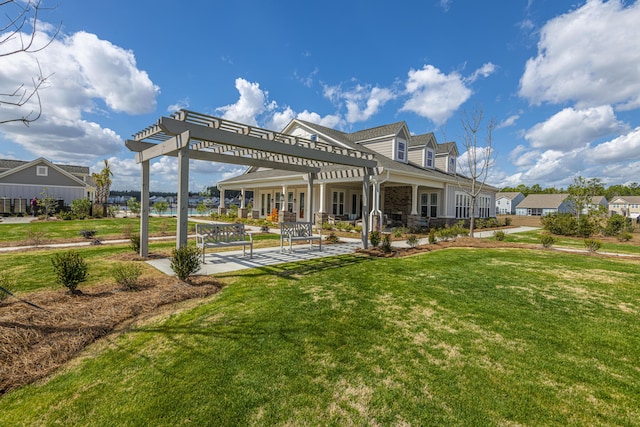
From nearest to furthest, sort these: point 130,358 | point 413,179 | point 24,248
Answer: point 130,358, point 24,248, point 413,179

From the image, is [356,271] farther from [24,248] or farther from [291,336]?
[24,248]

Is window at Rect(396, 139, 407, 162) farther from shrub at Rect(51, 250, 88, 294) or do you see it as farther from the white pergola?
shrub at Rect(51, 250, 88, 294)

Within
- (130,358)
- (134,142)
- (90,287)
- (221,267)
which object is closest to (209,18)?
(134,142)

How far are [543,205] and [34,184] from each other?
248 ft

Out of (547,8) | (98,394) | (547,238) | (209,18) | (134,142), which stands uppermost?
(547,8)

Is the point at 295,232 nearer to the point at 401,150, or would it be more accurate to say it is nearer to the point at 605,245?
the point at 401,150

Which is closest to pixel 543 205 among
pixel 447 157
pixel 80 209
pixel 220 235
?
pixel 447 157

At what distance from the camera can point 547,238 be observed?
37.2ft

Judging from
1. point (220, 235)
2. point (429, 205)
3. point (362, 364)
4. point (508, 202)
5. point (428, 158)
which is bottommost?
point (362, 364)

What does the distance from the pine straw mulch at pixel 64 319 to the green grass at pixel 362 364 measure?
31cm

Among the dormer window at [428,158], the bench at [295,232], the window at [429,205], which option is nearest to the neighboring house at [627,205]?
the dormer window at [428,158]

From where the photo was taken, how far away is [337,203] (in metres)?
21.3

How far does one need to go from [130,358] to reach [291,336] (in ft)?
6.10

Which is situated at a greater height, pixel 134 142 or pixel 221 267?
pixel 134 142
